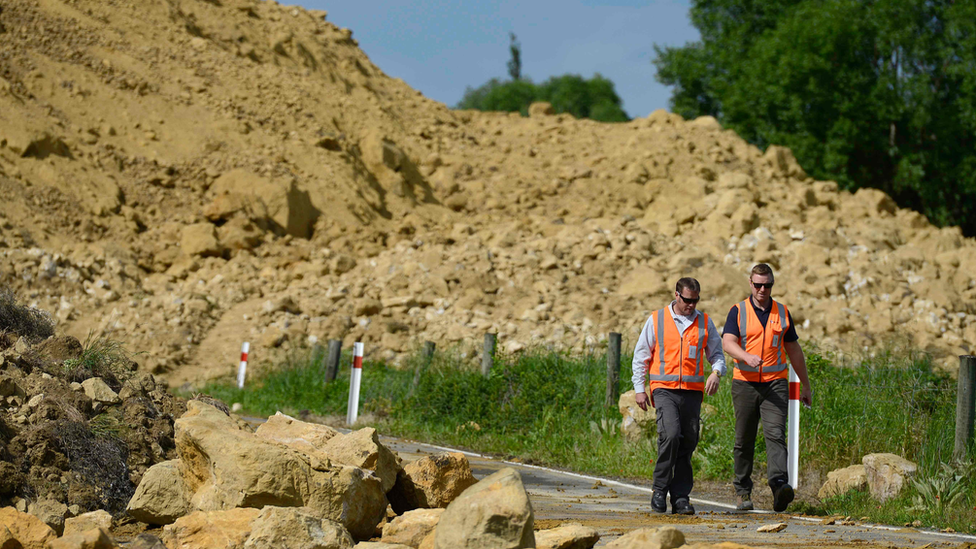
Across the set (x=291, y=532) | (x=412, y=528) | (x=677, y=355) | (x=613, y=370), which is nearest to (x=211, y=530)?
(x=291, y=532)

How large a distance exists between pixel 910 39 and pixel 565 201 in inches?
527

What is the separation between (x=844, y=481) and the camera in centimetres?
744

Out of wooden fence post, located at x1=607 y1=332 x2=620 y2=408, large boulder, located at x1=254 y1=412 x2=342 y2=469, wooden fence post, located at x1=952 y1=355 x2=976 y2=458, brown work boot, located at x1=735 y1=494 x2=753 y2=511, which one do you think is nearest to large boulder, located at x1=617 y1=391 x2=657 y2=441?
wooden fence post, located at x1=607 y1=332 x2=620 y2=408

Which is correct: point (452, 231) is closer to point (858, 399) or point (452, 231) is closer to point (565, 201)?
point (565, 201)

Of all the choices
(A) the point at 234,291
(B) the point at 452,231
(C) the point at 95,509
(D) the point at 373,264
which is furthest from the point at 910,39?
(C) the point at 95,509

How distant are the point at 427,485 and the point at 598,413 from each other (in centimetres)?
550

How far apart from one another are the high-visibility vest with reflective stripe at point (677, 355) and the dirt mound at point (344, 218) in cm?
808

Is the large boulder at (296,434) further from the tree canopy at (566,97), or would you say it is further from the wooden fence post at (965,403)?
the tree canopy at (566,97)

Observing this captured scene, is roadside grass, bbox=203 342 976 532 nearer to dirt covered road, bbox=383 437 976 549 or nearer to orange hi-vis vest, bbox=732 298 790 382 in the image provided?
dirt covered road, bbox=383 437 976 549

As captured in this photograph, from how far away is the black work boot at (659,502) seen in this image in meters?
6.72

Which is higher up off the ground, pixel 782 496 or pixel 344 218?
pixel 344 218

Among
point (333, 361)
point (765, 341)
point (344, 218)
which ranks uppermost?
point (344, 218)

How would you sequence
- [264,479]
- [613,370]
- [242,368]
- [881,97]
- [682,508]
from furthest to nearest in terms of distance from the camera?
[881,97] → [242,368] → [613,370] → [682,508] → [264,479]

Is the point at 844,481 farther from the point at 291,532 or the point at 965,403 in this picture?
the point at 291,532
